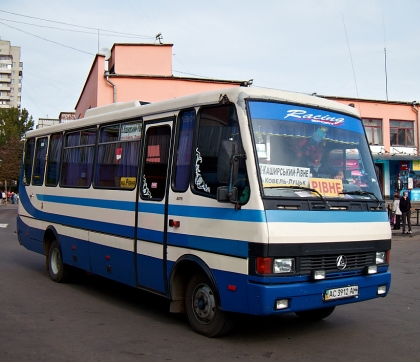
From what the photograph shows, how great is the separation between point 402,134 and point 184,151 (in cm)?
3949

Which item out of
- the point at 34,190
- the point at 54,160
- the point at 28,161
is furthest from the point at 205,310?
the point at 28,161

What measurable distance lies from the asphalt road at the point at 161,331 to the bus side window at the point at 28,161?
9.52 feet

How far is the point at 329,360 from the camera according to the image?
562 centimetres

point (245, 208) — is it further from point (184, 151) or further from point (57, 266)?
point (57, 266)

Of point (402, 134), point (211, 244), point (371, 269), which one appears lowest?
point (371, 269)

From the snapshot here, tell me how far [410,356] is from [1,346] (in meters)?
4.45

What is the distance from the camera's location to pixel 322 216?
19.7ft

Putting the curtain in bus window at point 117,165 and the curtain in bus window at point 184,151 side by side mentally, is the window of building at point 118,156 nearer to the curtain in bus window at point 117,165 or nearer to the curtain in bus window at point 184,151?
the curtain in bus window at point 117,165

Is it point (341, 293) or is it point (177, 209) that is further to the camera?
point (177, 209)

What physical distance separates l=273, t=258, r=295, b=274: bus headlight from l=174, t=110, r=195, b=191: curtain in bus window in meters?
1.65

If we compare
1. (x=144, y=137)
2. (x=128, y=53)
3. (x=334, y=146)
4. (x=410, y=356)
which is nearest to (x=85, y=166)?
(x=144, y=137)

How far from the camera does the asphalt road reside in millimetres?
5820

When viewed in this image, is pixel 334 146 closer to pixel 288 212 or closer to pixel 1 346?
pixel 288 212

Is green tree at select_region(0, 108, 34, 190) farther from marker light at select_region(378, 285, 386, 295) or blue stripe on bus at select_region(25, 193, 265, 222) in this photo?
marker light at select_region(378, 285, 386, 295)
